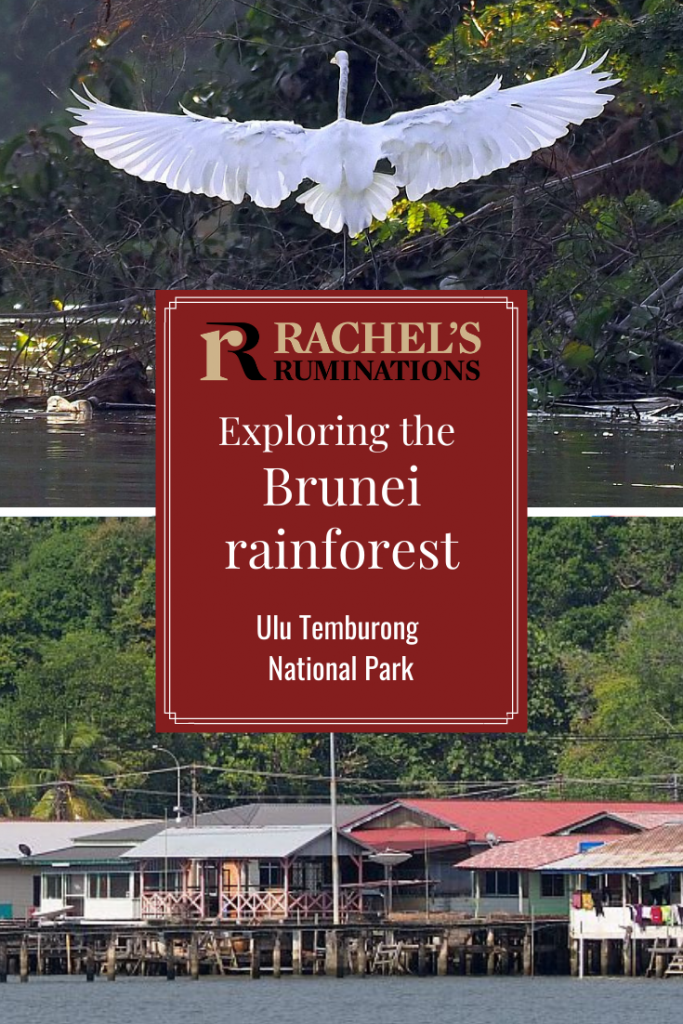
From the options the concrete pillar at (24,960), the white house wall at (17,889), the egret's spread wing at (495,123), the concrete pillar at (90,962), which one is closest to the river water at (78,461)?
the egret's spread wing at (495,123)

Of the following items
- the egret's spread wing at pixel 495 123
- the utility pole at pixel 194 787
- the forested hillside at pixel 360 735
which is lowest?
the utility pole at pixel 194 787

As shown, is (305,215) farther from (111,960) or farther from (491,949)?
(111,960)

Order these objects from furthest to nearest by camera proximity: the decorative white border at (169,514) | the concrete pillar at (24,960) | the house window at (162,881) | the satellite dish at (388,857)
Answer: the house window at (162,881)
the satellite dish at (388,857)
the concrete pillar at (24,960)
the decorative white border at (169,514)

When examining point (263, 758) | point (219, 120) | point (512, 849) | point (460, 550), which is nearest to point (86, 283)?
point (219, 120)

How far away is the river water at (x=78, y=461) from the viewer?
24.1 feet

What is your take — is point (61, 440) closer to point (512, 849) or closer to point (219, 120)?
point (219, 120)

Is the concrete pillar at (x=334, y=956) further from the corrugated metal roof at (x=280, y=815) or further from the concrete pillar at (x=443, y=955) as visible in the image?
the corrugated metal roof at (x=280, y=815)

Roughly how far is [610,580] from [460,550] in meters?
19.4

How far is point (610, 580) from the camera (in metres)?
24.2

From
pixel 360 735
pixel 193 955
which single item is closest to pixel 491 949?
pixel 193 955

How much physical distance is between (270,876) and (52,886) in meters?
2.62

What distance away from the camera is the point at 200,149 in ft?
20.4

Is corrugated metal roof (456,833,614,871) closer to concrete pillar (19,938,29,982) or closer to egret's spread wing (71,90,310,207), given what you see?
concrete pillar (19,938,29,982)

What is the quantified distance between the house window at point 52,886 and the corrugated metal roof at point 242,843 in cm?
132
